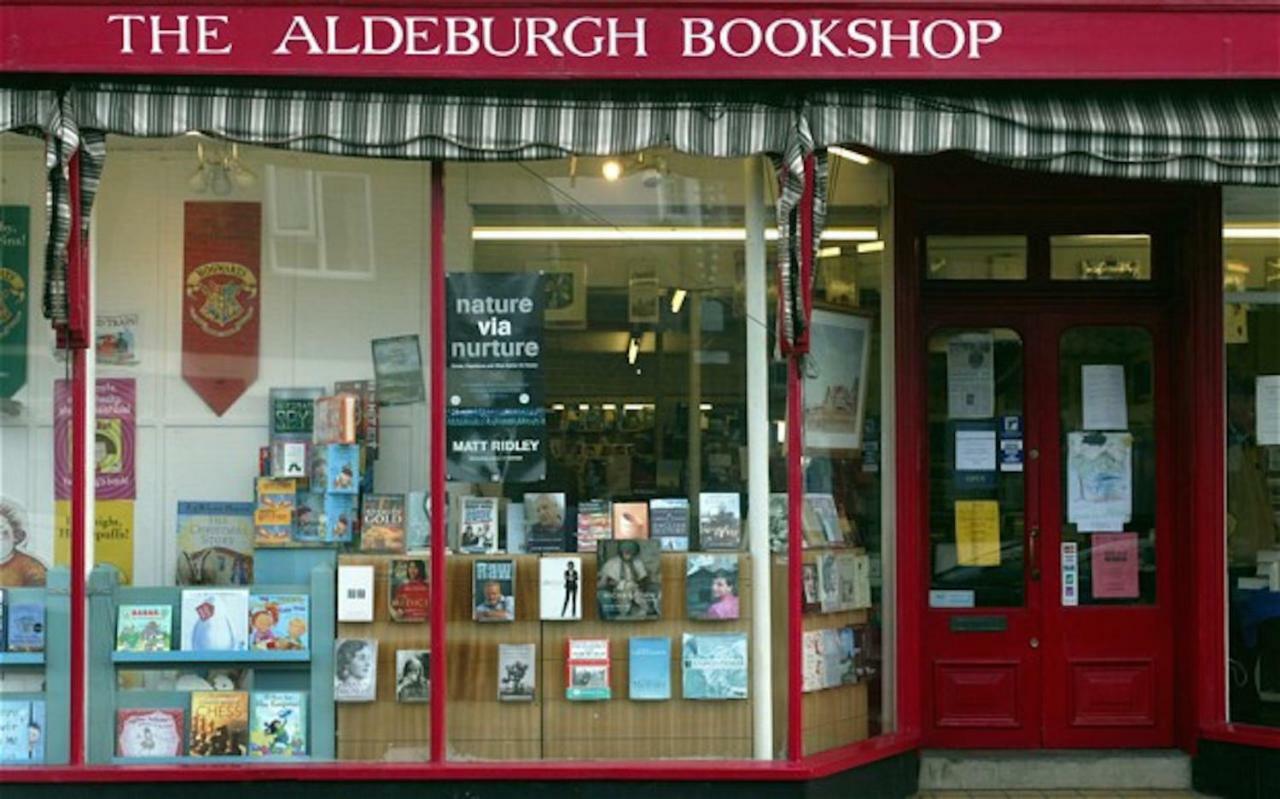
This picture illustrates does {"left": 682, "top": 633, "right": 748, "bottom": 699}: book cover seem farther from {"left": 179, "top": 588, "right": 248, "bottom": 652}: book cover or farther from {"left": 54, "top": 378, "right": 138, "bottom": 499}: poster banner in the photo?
{"left": 54, "top": 378, "right": 138, "bottom": 499}: poster banner

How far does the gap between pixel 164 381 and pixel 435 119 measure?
1.89 metres

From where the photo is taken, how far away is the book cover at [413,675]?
8.24 metres

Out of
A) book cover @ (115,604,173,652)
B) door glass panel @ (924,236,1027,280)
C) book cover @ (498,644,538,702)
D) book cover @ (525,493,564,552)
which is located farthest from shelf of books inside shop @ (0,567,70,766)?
door glass panel @ (924,236,1027,280)

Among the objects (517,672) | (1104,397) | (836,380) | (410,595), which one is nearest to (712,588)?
(517,672)

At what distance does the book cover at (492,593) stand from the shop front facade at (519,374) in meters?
0.02

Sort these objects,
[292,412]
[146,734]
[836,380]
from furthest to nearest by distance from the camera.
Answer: [836,380]
[292,412]
[146,734]

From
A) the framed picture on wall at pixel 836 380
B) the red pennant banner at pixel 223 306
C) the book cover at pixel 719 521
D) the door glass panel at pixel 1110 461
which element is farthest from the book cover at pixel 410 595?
the door glass panel at pixel 1110 461

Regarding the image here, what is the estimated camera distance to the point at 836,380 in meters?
8.85

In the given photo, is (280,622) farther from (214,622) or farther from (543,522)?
(543,522)

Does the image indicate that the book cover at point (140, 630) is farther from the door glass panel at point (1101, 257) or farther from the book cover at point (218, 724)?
the door glass panel at point (1101, 257)

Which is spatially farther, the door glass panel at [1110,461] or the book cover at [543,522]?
the door glass panel at [1110,461]

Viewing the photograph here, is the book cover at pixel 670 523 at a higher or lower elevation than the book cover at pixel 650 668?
higher

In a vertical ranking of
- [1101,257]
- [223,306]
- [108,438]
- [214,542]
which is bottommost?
[214,542]

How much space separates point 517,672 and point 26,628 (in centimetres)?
232
